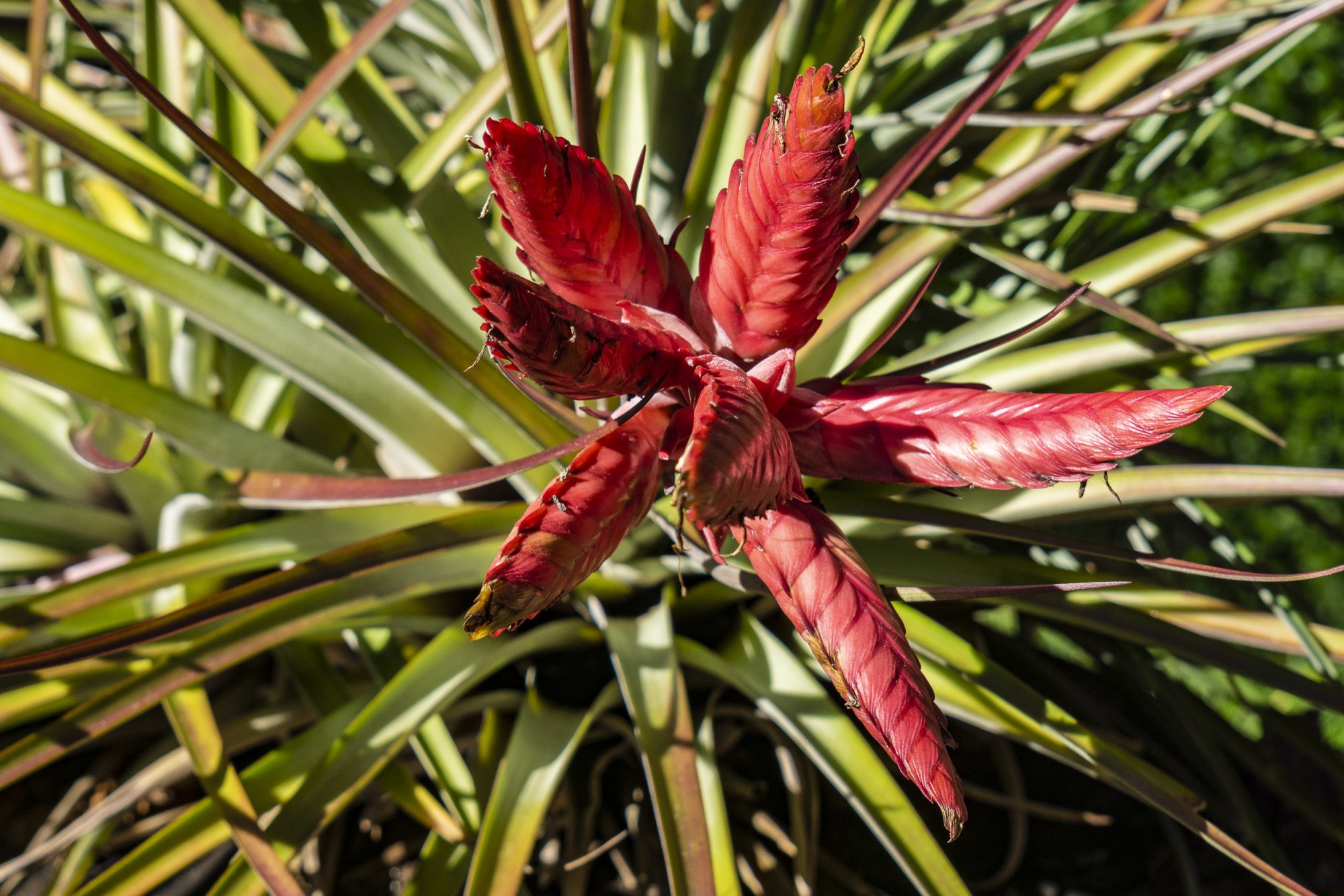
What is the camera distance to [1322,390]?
5.26 feet

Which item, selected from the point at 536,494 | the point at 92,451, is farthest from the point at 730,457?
the point at 92,451

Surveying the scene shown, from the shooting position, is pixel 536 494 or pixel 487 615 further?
pixel 536 494

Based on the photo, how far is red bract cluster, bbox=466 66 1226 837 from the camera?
246 millimetres

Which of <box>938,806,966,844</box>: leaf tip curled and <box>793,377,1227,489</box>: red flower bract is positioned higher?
<box>793,377,1227,489</box>: red flower bract

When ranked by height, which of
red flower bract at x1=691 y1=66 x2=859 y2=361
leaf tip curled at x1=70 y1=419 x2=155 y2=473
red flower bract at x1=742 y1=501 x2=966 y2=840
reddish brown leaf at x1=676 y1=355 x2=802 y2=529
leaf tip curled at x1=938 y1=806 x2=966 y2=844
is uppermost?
leaf tip curled at x1=70 y1=419 x2=155 y2=473

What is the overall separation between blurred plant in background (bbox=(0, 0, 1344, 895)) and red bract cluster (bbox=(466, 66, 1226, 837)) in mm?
64

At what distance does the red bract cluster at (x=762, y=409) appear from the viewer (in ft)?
0.81

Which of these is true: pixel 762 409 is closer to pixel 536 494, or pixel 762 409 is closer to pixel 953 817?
pixel 953 817

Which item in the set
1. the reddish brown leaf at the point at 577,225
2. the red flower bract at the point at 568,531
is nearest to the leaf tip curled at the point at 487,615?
the red flower bract at the point at 568,531

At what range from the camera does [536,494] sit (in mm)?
546

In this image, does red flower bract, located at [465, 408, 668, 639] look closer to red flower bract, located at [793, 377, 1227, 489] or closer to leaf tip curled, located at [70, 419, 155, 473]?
red flower bract, located at [793, 377, 1227, 489]

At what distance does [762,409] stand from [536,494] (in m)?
0.31

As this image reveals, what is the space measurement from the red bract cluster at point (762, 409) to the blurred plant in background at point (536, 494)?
6cm

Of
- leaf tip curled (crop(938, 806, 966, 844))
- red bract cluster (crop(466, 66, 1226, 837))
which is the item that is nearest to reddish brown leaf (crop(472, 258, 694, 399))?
red bract cluster (crop(466, 66, 1226, 837))
